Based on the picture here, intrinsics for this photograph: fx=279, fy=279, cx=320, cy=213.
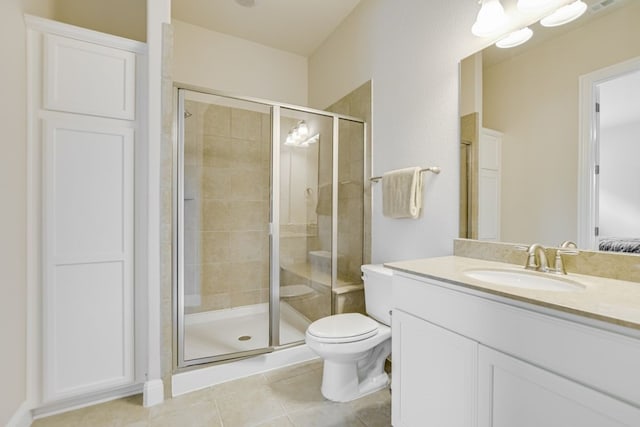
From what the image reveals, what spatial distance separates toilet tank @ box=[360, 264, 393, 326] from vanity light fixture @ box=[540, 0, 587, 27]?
4.78 feet

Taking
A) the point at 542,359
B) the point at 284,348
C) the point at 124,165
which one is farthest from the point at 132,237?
the point at 542,359

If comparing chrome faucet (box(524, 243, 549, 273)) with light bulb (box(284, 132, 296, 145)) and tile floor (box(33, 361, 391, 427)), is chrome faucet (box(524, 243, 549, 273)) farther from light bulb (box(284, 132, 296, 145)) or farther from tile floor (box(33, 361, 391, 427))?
light bulb (box(284, 132, 296, 145))

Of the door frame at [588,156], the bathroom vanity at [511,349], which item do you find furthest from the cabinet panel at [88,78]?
the door frame at [588,156]

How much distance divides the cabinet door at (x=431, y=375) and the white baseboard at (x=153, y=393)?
131 centimetres

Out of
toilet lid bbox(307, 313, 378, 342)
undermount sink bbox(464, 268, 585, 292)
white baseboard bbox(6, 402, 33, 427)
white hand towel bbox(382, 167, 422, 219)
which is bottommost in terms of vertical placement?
white baseboard bbox(6, 402, 33, 427)

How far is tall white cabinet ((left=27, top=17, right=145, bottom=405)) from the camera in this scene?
4.75ft

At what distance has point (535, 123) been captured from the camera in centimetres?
133

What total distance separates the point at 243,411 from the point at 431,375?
3.50 ft

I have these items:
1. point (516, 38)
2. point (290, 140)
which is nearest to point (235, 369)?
point (290, 140)

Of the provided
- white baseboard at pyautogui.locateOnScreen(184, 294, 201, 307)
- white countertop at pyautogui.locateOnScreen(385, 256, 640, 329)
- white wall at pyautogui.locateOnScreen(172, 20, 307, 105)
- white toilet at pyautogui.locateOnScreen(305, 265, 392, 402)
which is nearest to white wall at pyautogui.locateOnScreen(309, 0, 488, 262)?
white toilet at pyautogui.locateOnScreen(305, 265, 392, 402)

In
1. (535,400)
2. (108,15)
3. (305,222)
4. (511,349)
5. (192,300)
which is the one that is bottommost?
(192,300)

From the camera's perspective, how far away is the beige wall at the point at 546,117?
1.11m

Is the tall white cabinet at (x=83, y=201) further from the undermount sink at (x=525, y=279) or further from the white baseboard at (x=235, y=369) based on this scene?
the undermount sink at (x=525, y=279)

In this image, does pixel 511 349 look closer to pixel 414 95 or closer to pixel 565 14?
pixel 565 14
